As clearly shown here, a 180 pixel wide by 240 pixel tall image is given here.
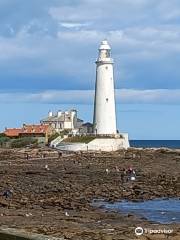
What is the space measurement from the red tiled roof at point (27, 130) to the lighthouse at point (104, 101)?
1374 cm

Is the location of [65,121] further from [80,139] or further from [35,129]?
[80,139]

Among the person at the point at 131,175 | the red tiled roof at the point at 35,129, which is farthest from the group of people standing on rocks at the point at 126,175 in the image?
the red tiled roof at the point at 35,129

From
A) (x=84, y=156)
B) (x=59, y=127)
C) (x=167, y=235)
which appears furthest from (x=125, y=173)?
(x=59, y=127)

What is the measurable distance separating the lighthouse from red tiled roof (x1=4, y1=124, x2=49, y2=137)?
13.7 meters

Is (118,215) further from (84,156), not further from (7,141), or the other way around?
(7,141)

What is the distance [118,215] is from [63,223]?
4.10m

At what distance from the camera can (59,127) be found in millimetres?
88875

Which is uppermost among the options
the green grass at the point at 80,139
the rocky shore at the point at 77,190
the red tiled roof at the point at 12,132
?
the red tiled roof at the point at 12,132

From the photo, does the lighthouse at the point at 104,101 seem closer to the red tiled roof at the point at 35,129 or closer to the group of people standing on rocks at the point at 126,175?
the red tiled roof at the point at 35,129

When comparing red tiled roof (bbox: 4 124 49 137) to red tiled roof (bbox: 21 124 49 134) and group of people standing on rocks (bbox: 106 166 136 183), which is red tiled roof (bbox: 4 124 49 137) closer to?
red tiled roof (bbox: 21 124 49 134)

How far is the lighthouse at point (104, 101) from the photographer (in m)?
68.0

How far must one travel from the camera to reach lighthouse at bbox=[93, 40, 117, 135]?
68000 millimetres

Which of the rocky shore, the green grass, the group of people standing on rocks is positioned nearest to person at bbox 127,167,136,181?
the group of people standing on rocks

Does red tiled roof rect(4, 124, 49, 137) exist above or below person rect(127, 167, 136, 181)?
above
